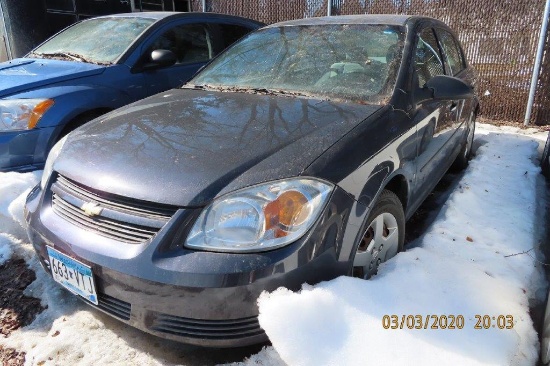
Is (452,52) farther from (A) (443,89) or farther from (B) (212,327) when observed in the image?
(B) (212,327)

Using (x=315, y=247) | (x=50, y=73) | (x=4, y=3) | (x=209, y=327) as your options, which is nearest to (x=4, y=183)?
(x=50, y=73)

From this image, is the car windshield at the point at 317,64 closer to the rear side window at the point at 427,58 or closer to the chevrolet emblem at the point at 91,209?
the rear side window at the point at 427,58

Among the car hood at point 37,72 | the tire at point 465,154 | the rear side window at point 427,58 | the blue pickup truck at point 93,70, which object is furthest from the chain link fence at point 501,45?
the car hood at point 37,72

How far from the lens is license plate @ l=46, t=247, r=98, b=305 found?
1.76 m

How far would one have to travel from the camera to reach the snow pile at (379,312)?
1531 mm

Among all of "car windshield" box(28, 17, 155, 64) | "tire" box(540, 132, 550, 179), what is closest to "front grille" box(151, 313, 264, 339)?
"car windshield" box(28, 17, 155, 64)

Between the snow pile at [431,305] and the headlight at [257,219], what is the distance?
216 mm

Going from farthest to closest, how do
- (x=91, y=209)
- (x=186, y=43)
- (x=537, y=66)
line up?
(x=537, y=66) → (x=186, y=43) → (x=91, y=209)

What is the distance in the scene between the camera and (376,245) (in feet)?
6.97

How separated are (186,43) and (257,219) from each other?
339 cm

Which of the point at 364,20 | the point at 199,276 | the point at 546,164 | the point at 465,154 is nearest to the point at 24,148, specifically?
the point at 199,276

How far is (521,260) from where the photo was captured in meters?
2.49

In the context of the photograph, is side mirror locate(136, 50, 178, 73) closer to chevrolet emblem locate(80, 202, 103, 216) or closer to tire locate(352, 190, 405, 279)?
chevrolet emblem locate(80, 202, 103, 216)

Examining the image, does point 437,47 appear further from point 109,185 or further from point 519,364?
point 109,185
